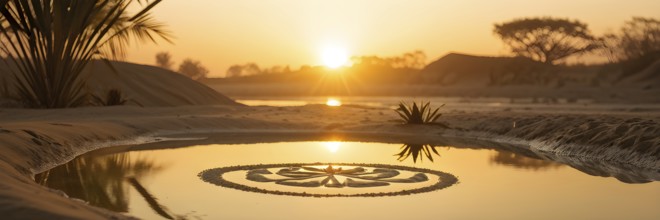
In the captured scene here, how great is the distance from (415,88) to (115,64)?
1093 inches

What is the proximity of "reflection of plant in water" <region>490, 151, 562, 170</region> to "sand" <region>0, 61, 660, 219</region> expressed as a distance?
1.21ft

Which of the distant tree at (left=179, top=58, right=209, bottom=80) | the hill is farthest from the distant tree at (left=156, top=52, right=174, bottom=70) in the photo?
the hill

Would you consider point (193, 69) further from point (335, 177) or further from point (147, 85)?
point (335, 177)

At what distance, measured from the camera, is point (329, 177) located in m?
7.88

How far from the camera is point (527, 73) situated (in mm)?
45594

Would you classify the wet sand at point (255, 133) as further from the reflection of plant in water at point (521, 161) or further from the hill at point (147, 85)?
the hill at point (147, 85)

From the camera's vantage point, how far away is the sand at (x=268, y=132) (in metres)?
5.91

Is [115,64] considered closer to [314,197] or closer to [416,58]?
[314,197]

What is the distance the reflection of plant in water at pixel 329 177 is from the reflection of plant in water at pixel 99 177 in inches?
51.2

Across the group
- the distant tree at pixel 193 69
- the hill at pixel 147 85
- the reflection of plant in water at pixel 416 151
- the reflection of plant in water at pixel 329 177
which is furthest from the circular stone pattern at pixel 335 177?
the distant tree at pixel 193 69

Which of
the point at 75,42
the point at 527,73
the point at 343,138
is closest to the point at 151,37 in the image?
the point at 75,42

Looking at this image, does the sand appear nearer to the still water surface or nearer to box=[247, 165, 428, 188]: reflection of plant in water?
the still water surface

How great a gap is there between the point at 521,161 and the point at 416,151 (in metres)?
1.72

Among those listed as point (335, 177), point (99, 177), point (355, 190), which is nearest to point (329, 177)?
point (335, 177)
